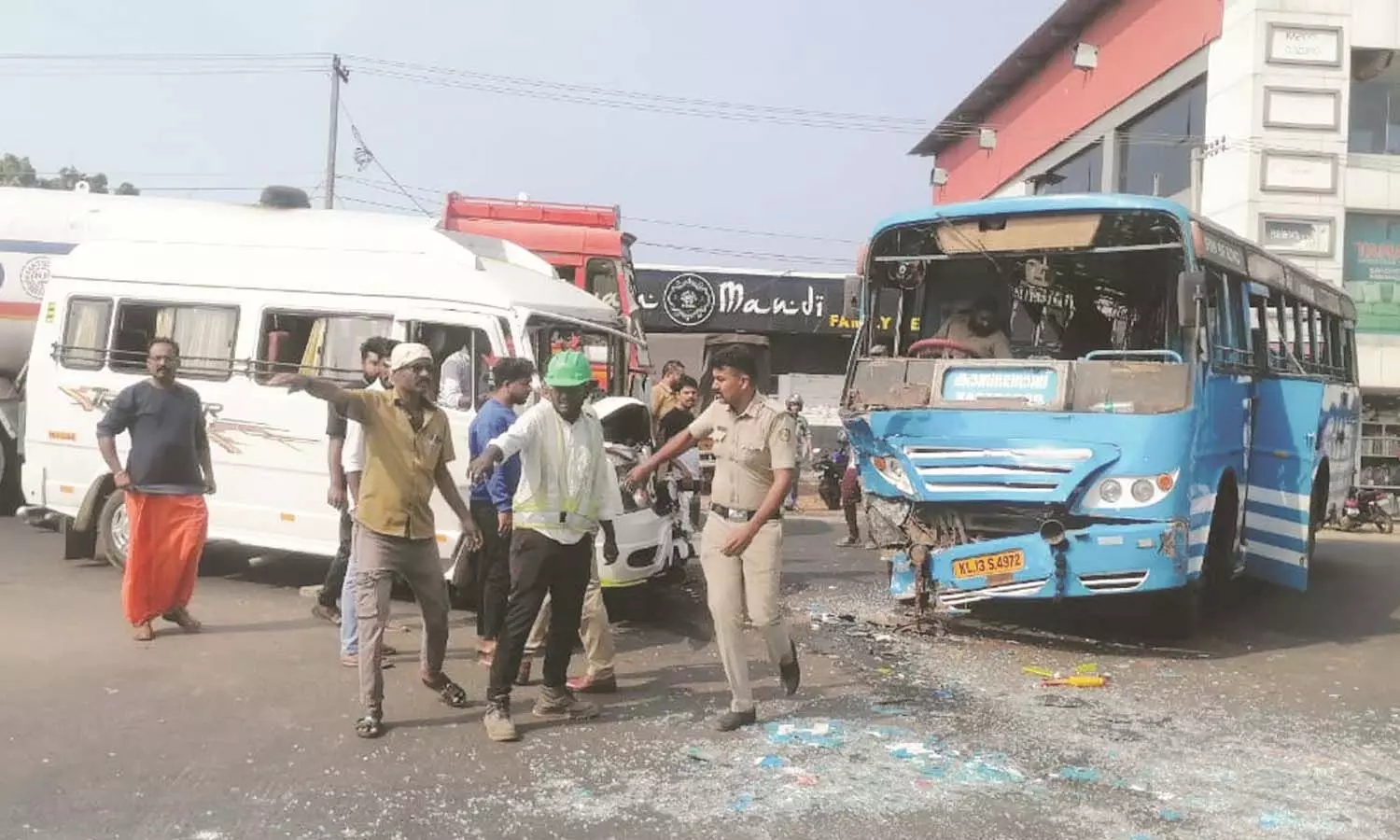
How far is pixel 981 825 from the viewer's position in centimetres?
436

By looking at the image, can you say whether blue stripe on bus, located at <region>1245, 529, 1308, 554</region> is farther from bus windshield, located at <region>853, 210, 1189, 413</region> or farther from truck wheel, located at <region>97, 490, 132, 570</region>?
truck wheel, located at <region>97, 490, 132, 570</region>

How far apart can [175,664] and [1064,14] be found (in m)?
25.5

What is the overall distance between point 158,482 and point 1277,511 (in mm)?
8182

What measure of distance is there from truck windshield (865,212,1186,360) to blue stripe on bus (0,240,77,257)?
9195 millimetres

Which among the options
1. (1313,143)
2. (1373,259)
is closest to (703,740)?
(1313,143)

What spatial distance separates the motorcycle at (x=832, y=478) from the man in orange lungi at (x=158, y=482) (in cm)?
1008

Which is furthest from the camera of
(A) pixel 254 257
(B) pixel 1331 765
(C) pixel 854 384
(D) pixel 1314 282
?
(D) pixel 1314 282

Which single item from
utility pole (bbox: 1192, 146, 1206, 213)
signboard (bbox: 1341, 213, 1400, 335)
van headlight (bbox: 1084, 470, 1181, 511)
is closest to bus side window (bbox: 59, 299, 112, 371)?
van headlight (bbox: 1084, 470, 1181, 511)

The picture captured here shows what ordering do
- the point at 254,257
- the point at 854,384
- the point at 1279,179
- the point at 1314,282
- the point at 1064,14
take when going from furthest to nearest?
1. the point at 1064,14
2. the point at 1279,179
3. the point at 1314,282
4. the point at 254,257
5. the point at 854,384

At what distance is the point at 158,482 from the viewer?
23.6 feet

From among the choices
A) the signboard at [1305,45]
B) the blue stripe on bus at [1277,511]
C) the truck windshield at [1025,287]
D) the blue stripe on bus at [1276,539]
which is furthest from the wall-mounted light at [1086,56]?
the blue stripe on bus at [1276,539]

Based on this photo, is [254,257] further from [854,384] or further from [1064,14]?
[1064,14]

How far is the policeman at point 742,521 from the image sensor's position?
5555 mm

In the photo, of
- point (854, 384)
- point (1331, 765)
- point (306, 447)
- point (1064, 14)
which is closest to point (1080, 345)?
point (854, 384)
